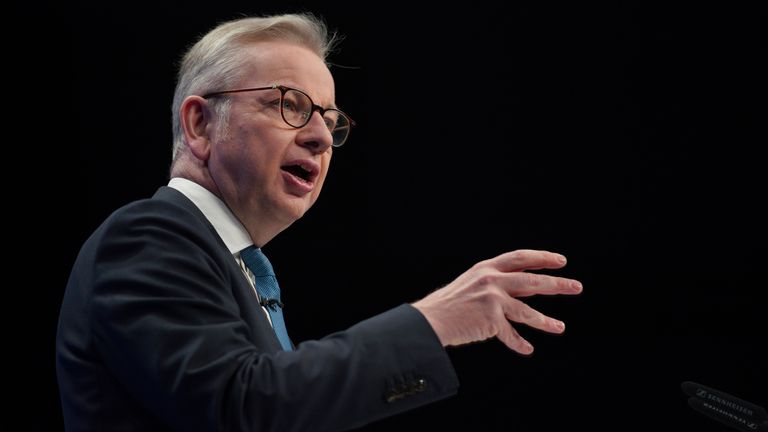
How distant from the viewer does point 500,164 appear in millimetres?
3018

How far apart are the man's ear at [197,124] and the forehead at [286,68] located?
11 cm

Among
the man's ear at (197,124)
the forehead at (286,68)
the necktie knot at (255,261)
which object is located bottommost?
the necktie knot at (255,261)

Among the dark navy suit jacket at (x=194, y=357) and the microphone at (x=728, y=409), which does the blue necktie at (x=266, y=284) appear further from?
the microphone at (x=728, y=409)

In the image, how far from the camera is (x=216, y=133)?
1392mm

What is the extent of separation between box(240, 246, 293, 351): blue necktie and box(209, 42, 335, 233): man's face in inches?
2.6

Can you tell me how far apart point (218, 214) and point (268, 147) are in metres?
0.16

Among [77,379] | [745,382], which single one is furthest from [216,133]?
[745,382]

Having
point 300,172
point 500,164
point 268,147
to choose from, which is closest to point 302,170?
point 300,172

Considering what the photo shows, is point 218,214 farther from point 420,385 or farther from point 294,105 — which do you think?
point 420,385

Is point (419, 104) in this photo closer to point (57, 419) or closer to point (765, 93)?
point (765, 93)

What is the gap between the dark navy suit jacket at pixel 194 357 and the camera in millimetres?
892

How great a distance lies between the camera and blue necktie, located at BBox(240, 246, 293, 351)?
1375 millimetres

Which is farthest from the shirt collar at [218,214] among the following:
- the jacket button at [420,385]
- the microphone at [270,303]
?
the jacket button at [420,385]

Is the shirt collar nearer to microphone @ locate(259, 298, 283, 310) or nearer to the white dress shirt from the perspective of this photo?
the white dress shirt
